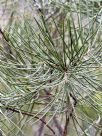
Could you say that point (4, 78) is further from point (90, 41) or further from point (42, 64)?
point (90, 41)

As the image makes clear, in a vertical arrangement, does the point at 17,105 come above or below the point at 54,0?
below

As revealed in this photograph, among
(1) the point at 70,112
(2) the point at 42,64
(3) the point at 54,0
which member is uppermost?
(3) the point at 54,0

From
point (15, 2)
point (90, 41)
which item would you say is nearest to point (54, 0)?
point (15, 2)

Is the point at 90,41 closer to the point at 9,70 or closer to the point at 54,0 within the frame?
the point at 9,70

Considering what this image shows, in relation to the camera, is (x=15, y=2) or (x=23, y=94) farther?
(x=15, y=2)

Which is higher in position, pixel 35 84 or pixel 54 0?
pixel 54 0

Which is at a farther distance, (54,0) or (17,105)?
(54,0)

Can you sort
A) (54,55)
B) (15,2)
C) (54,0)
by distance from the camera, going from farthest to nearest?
1. (15,2)
2. (54,0)
3. (54,55)

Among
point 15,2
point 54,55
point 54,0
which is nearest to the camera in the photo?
point 54,55

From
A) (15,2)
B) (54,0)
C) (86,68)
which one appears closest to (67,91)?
(86,68)
